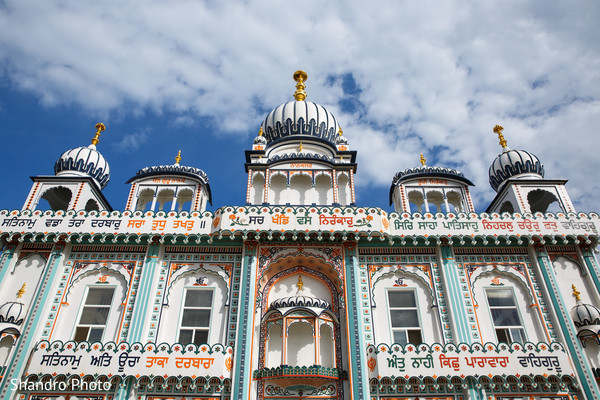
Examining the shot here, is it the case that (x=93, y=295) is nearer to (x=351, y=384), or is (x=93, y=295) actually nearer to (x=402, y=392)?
(x=351, y=384)

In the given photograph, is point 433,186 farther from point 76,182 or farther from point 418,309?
point 76,182

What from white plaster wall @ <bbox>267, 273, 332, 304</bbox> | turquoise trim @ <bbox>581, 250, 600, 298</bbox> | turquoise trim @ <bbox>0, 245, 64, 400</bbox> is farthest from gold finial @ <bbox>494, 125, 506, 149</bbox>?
turquoise trim @ <bbox>0, 245, 64, 400</bbox>

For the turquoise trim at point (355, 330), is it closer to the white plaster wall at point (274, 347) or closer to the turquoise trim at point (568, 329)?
the white plaster wall at point (274, 347)

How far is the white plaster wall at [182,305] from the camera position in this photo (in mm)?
11992

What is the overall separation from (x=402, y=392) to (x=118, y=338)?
7373 millimetres

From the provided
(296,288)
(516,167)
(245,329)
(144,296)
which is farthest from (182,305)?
(516,167)

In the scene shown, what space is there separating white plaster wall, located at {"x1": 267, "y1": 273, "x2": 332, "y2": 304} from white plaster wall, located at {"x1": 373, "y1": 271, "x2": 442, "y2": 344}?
4.65 ft

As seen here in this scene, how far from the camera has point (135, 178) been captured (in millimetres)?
16344

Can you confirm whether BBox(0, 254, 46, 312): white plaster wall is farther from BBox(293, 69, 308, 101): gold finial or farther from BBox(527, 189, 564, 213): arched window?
BBox(527, 189, 564, 213): arched window

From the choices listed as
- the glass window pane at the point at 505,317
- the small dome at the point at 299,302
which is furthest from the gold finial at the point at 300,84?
the glass window pane at the point at 505,317

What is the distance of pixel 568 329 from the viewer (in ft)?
39.1

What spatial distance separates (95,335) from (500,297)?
11342 millimetres

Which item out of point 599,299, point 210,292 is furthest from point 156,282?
point 599,299

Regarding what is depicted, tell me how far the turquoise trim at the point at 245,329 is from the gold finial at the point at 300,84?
962 centimetres
